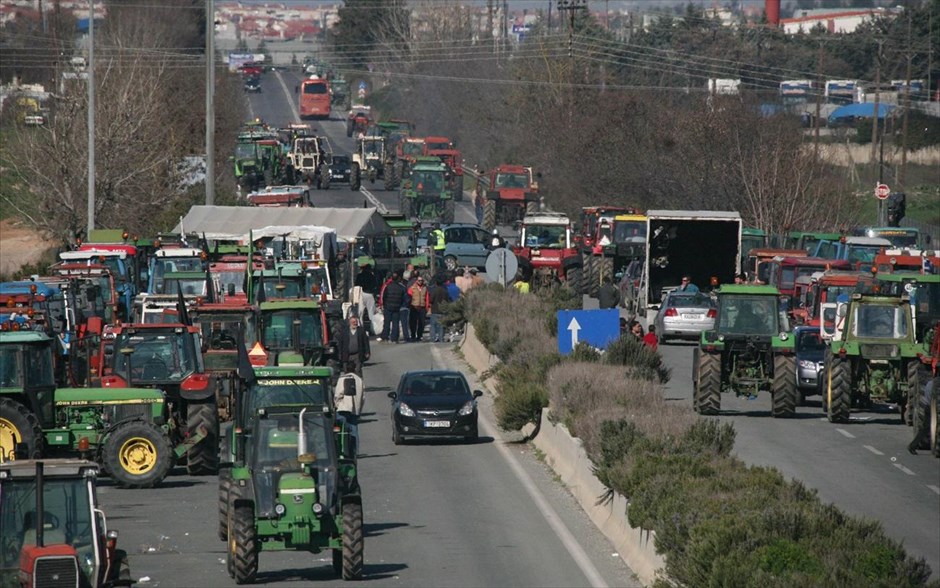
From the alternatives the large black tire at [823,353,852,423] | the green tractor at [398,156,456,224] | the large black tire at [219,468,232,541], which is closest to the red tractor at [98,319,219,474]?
the large black tire at [219,468,232,541]

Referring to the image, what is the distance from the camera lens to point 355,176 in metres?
81.1

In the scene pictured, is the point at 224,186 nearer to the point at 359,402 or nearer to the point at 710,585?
the point at 359,402

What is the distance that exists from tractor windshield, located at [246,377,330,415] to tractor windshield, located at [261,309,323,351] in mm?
10198

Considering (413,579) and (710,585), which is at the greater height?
(710,585)

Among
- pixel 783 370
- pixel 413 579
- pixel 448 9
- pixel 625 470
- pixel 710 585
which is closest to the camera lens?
pixel 710 585

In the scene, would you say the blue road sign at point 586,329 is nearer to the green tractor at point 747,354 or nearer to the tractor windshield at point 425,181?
the green tractor at point 747,354

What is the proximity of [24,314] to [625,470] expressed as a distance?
12.3m

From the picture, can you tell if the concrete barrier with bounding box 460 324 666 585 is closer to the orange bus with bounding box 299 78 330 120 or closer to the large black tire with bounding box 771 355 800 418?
the large black tire with bounding box 771 355 800 418

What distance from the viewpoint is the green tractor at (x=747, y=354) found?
30.4m

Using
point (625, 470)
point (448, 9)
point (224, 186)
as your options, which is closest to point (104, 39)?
point (224, 186)

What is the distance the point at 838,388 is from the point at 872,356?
0.80 m

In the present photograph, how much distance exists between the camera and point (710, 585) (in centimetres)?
1445

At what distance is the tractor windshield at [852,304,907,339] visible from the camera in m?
29.8

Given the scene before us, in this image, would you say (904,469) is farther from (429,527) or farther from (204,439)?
(204,439)
